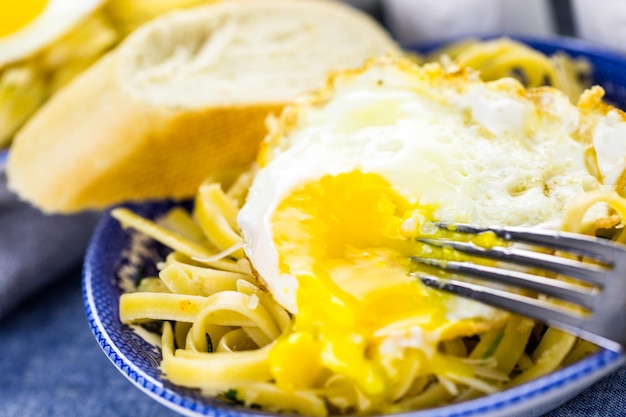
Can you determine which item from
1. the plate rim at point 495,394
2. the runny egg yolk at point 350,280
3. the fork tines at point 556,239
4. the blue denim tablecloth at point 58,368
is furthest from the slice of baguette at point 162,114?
the fork tines at point 556,239

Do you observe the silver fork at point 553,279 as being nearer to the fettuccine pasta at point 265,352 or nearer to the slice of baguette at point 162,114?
the fettuccine pasta at point 265,352

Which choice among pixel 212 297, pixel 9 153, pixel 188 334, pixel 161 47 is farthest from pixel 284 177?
pixel 9 153

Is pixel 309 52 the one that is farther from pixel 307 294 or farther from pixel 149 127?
pixel 307 294

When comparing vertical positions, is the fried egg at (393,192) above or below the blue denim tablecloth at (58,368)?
above

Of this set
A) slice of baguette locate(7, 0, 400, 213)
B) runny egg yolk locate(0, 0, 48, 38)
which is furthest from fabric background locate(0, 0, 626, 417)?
runny egg yolk locate(0, 0, 48, 38)

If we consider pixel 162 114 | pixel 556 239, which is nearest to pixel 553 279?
pixel 556 239

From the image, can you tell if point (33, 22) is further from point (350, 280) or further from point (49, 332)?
point (350, 280)
